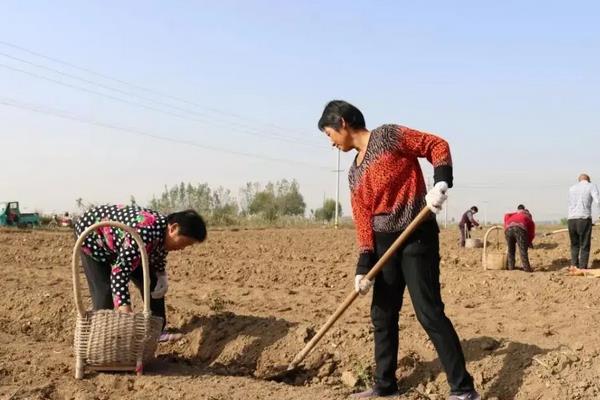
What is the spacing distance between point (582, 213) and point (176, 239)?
7.77m

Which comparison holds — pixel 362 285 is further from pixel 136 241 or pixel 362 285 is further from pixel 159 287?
Result: pixel 159 287

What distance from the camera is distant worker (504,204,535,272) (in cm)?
1057

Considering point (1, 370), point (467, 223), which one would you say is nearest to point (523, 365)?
point (1, 370)

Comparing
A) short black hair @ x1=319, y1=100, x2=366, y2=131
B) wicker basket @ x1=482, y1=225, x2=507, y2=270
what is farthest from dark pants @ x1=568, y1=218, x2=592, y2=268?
short black hair @ x1=319, y1=100, x2=366, y2=131

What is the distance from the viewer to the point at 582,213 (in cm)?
1009

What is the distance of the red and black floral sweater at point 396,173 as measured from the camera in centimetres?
351

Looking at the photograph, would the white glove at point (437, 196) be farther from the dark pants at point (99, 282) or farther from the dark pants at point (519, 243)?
the dark pants at point (519, 243)

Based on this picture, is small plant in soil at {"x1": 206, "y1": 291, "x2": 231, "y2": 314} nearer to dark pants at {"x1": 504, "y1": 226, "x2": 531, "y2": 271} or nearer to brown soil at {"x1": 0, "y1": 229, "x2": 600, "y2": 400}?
brown soil at {"x1": 0, "y1": 229, "x2": 600, "y2": 400}

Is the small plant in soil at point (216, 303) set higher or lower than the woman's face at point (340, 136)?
lower

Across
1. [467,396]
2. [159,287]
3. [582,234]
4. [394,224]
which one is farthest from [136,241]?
[582,234]

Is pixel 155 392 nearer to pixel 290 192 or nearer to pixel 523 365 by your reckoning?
pixel 523 365

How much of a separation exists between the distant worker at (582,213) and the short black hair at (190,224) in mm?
7623

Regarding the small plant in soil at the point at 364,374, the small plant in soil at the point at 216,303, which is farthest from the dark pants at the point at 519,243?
the small plant in soil at the point at 364,374

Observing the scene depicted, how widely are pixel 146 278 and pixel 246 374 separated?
1.16 m
